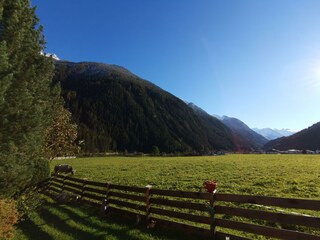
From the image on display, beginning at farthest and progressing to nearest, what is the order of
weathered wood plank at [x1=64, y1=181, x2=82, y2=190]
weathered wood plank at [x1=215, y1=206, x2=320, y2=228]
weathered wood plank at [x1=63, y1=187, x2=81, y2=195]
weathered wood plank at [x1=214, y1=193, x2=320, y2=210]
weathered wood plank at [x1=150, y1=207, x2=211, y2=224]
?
weathered wood plank at [x1=64, y1=181, x2=82, y2=190], weathered wood plank at [x1=63, y1=187, x2=81, y2=195], weathered wood plank at [x1=150, y1=207, x2=211, y2=224], weathered wood plank at [x1=214, y1=193, x2=320, y2=210], weathered wood plank at [x1=215, y1=206, x2=320, y2=228]

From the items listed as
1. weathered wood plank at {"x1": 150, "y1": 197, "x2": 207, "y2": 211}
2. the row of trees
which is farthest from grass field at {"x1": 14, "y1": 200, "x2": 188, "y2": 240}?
the row of trees

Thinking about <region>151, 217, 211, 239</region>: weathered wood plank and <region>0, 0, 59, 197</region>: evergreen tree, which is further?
<region>0, 0, 59, 197</region>: evergreen tree

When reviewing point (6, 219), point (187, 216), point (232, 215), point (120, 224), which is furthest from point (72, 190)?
point (232, 215)

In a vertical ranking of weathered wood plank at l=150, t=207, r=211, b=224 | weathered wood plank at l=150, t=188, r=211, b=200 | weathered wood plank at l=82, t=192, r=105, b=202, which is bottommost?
weathered wood plank at l=150, t=207, r=211, b=224

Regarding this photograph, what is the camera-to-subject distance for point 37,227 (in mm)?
16188

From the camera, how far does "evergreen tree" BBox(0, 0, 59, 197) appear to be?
14602 millimetres

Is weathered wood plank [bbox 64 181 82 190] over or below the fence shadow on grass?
over

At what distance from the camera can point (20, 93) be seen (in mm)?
15133

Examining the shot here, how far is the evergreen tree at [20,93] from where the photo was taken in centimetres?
1460

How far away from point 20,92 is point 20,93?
0.17 ft

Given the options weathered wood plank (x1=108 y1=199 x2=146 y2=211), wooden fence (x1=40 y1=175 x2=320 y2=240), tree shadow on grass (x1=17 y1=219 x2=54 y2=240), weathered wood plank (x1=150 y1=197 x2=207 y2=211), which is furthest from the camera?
weathered wood plank (x1=108 y1=199 x2=146 y2=211)

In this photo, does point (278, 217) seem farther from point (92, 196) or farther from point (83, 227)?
point (92, 196)

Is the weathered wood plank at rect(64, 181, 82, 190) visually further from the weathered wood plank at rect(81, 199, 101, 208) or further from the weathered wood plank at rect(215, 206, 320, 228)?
the weathered wood plank at rect(215, 206, 320, 228)

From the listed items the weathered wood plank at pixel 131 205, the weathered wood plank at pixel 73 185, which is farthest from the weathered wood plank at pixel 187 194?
the weathered wood plank at pixel 73 185
